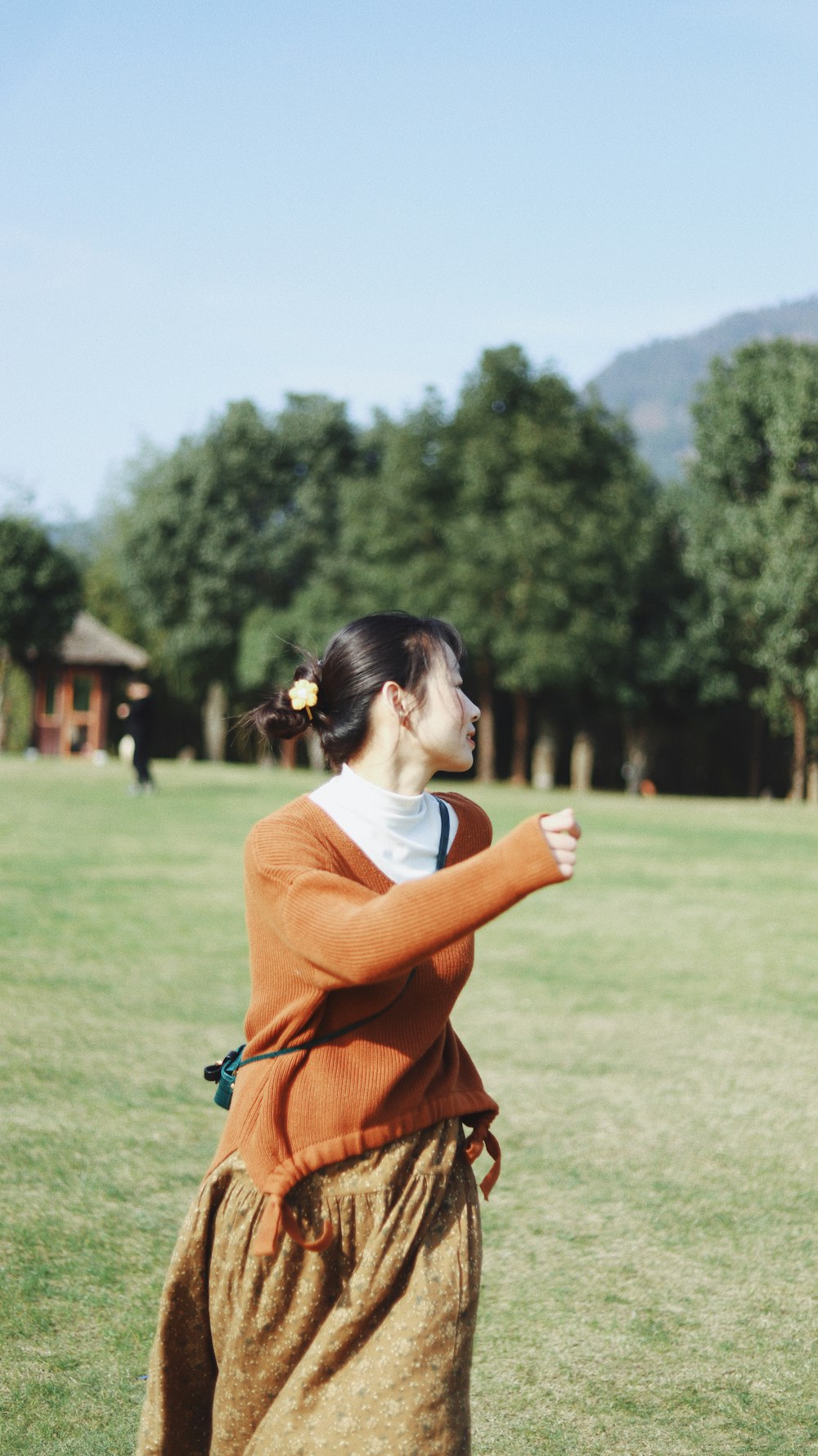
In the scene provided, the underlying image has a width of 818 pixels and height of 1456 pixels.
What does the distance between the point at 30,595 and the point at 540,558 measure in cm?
1610

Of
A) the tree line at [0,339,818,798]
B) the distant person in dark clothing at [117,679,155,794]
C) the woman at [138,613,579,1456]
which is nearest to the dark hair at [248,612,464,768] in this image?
the woman at [138,613,579,1456]

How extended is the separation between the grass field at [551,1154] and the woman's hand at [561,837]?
1.98 metres

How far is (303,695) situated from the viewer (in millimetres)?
2520

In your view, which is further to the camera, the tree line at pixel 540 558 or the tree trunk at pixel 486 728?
the tree trunk at pixel 486 728

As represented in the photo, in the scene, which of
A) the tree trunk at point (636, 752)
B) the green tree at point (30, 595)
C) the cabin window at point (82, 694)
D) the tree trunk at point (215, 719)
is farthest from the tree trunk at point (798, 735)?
the green tree at point (30, 595)

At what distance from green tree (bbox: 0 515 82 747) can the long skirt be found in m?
41.8

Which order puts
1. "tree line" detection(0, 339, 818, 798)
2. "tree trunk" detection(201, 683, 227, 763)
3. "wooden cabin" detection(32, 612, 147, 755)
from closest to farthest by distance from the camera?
"tree line" detection(0, 339, 818, 798) < "wooden cabin" detection(32, 612, 147, 755) < "tree trunk" detection(201, 683, 227, 763)

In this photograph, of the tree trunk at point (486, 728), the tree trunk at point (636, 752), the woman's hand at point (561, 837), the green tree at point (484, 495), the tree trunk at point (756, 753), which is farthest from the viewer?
the tree trunk at point (756, 753)

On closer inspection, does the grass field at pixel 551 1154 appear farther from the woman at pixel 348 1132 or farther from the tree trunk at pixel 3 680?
the tree trunk at pixel 3 680

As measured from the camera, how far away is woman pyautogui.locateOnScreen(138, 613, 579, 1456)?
7.46 ft

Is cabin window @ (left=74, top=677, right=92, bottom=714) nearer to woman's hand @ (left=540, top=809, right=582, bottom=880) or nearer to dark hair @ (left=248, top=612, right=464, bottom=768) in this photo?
dark hair @ (left=248, top=612, right=464, bottom=768)

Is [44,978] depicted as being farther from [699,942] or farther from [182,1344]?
[182,1344]

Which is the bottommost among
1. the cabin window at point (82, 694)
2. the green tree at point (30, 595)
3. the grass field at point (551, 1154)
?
the grass field at point (551, 1154)

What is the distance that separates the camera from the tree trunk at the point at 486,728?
40375mm
